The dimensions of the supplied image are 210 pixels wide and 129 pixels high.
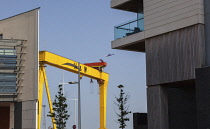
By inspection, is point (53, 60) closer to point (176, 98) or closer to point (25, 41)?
point (25, 41)

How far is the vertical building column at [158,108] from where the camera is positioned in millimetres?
29047

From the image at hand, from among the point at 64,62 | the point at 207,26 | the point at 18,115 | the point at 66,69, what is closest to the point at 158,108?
the point at 207,26

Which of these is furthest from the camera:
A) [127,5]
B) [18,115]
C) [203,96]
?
[18,115]

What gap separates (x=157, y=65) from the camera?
29.4 meters

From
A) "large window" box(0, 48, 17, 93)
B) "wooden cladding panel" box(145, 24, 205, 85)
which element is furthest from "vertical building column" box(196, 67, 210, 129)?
"large window" box(0, 48, 17, 93)

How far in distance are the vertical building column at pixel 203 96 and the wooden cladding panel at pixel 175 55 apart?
116 centimetres

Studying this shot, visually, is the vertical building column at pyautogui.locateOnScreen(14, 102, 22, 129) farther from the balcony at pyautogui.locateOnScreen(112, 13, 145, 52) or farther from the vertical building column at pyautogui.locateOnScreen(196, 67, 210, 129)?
the vertical building column at pyautogui.locateOnScreen(196, 67, 210, 129)

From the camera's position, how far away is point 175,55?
92.5ft

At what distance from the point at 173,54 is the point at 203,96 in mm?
3957

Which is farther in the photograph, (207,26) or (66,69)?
(66,69)

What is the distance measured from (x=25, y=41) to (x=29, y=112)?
7695mm

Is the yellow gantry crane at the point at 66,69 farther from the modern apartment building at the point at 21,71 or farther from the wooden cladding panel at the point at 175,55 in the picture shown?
the wooden cladding panel at the point at 175,55

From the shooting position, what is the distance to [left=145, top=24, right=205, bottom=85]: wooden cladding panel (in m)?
27.0

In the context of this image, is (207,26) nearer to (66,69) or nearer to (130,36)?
(130,36)
